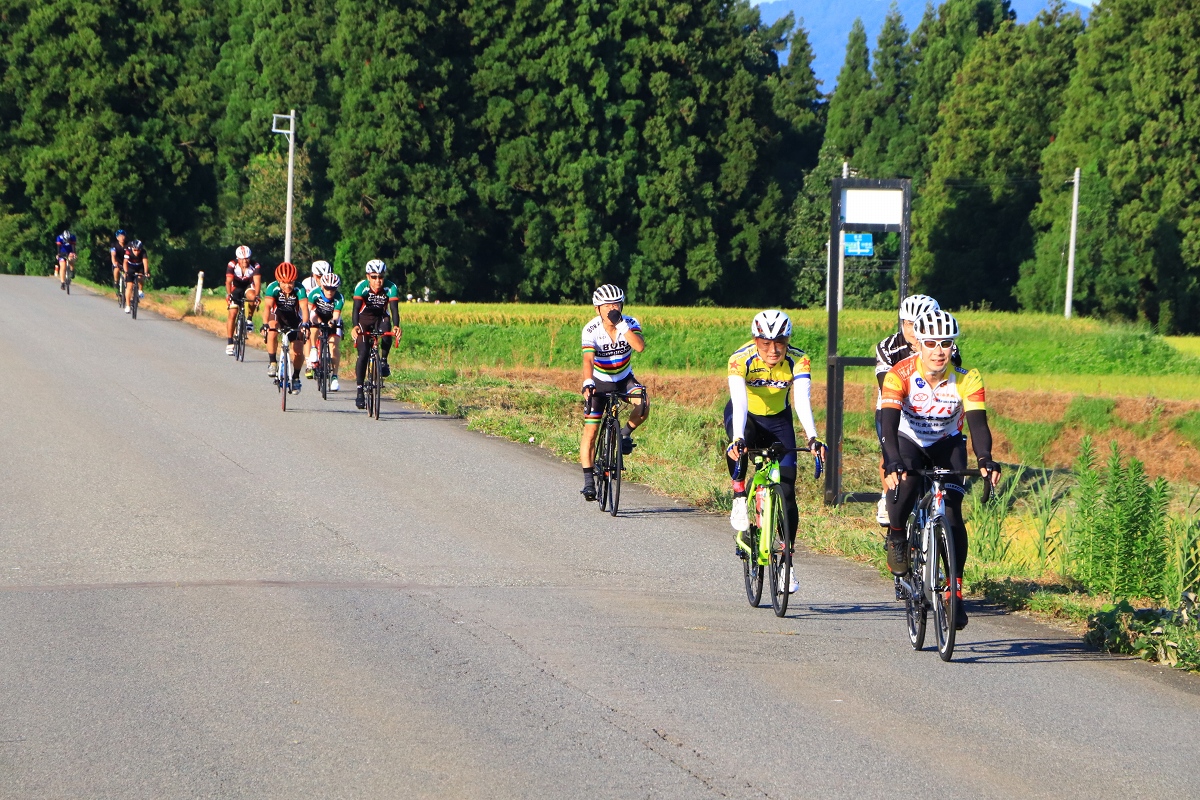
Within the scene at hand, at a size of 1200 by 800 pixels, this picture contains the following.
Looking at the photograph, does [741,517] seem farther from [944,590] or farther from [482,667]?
[482,667]

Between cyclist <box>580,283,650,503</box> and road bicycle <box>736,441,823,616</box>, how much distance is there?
12.4ft

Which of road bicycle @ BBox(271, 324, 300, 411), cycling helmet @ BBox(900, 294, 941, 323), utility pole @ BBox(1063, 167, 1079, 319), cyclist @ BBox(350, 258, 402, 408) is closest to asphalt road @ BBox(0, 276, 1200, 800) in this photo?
cycling helmet @ BBox(900, 294, 941, 323)

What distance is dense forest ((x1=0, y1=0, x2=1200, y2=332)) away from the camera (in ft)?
189

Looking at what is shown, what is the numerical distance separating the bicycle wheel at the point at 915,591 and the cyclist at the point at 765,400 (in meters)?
0.84

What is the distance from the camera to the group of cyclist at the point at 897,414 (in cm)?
809

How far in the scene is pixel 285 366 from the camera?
19781 millimetres

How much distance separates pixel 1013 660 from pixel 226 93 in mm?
70563

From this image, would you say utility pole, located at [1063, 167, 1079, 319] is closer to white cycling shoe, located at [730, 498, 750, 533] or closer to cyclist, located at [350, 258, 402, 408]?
cyclist, located at [350, 258, 402, 408]

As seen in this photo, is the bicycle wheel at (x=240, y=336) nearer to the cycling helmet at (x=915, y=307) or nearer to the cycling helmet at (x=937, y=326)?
the cycling helmet at (x=915, y=307)

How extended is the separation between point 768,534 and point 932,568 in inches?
53.0

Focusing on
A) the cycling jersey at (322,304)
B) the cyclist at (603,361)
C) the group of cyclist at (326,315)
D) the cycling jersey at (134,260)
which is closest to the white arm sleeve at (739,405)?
the cyclist at (603,361)

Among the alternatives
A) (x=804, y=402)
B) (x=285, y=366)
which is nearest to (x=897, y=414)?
(x=804, y=402)

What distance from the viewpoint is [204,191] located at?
206 ft

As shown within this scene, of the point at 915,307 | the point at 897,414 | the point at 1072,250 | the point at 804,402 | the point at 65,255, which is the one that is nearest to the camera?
the point at 897,414
